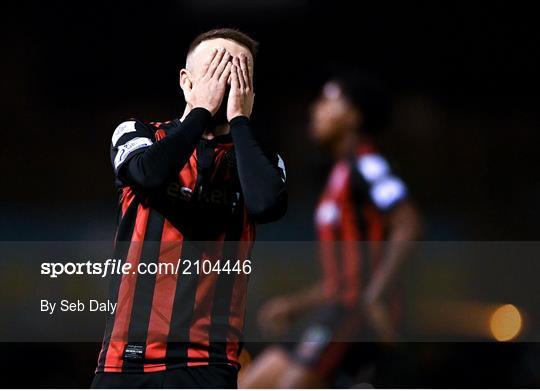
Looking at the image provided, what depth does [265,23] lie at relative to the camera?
10672mm

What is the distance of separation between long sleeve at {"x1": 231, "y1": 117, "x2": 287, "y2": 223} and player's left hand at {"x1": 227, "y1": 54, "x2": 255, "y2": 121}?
0.11 m

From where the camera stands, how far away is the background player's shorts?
3177 mm

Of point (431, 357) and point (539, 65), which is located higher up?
point (539, 65)

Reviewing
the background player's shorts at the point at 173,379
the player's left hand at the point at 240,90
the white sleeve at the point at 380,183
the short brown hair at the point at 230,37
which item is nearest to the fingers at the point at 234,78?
the player's left hand at the point at 240,90

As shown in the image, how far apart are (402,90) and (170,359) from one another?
8287mm

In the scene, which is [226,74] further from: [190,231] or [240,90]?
[190,231]

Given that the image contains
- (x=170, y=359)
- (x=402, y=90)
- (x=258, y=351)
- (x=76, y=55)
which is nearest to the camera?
(x=170, y=359)

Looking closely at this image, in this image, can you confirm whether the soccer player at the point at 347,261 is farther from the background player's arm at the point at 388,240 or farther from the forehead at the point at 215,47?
the forehead at the point at 215,47

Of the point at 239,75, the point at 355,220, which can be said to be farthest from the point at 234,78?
the point at 355,220

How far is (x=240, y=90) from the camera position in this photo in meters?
3.39

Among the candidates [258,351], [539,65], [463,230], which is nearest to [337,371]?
[258,351]

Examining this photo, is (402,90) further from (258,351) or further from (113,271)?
(113,271)

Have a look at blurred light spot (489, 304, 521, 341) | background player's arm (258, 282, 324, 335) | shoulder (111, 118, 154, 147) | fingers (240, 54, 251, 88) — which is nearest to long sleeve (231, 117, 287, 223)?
fingers (240, 54, 251, 88)

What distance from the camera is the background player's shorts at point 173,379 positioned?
10.4 ft
